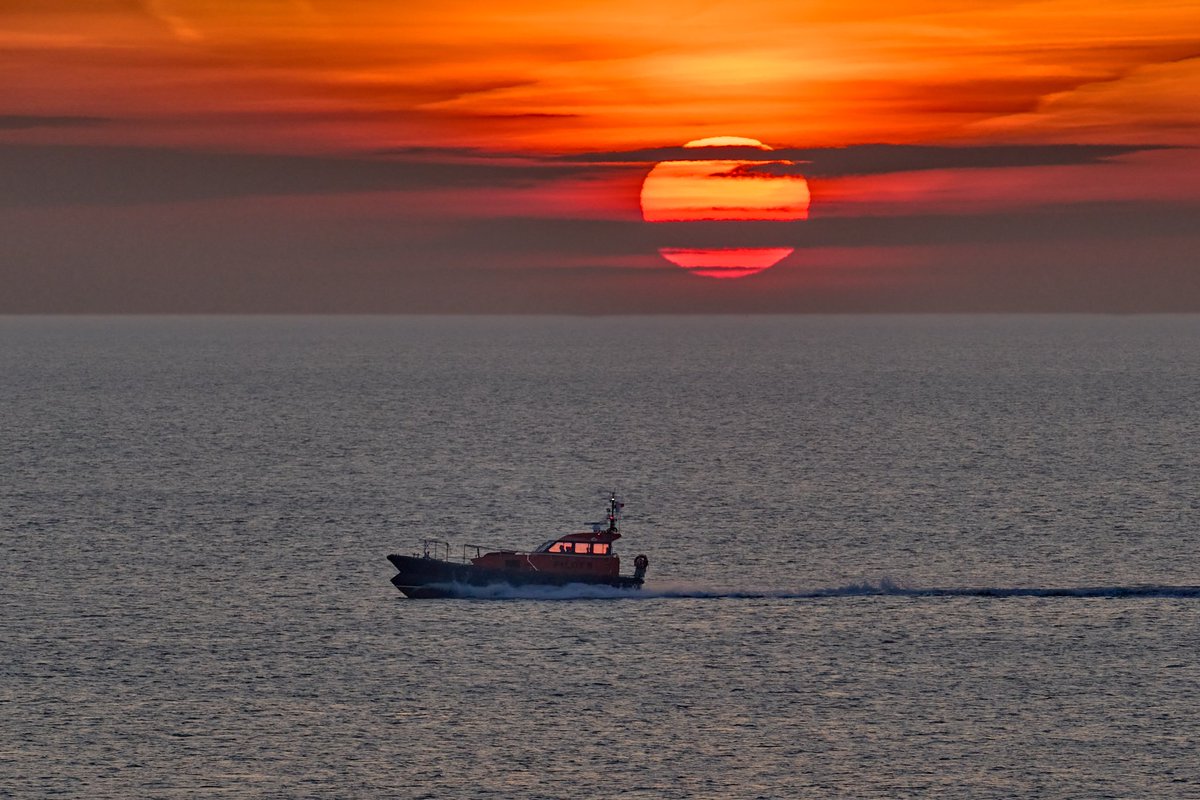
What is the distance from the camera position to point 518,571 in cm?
10869

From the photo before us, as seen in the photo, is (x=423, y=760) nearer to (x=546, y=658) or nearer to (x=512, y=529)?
(x=546, y=658)

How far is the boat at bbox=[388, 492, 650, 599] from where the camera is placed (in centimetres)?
10825

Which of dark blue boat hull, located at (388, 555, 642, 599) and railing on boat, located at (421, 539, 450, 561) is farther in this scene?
railing on boat, located at (421, 539, 450, 561)

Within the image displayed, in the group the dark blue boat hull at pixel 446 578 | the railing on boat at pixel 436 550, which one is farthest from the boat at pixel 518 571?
the railing on boat at pixel 436 550

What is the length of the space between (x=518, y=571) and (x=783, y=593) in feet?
58.9

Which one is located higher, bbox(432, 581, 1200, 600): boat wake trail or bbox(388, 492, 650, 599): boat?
bbox(388, 492, 650, 599): boat

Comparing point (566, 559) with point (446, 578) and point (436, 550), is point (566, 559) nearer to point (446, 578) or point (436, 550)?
point (446, 578)

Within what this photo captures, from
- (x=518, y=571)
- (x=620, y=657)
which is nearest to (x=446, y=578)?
(x=518, y=571)

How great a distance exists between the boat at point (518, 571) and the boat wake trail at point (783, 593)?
359mm

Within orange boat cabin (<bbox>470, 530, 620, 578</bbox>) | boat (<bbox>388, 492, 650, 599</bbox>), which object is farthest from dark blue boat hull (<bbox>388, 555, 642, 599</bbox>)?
orange boat cabin (<bbox>470, 530, 620, 578</bbox>)

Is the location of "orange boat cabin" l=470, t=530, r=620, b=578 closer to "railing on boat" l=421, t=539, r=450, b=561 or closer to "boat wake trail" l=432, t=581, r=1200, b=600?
"boat wake trail" l=432, t=581, r=1200, b=600

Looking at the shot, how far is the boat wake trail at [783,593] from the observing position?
354ft

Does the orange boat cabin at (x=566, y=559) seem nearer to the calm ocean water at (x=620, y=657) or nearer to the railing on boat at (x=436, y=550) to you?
the calm ocean water at (x=620, y=657)

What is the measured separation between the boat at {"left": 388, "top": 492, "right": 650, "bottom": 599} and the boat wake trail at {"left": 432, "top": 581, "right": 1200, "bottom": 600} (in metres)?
→ 0.36
